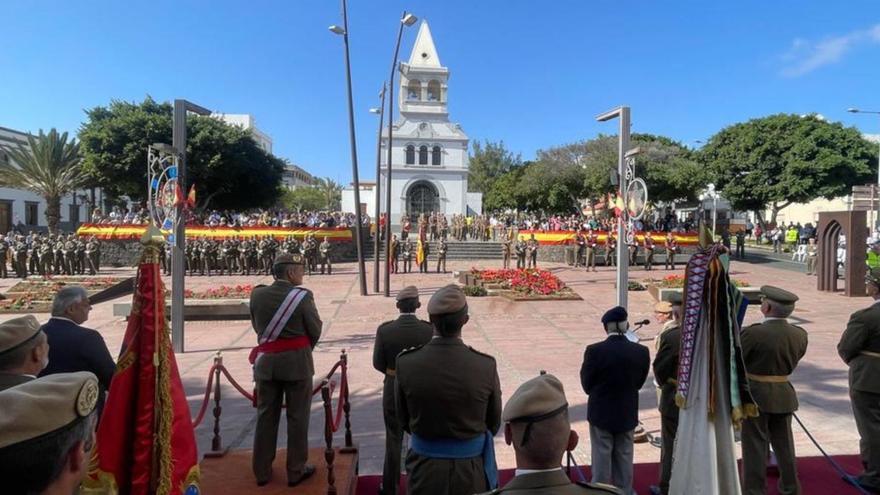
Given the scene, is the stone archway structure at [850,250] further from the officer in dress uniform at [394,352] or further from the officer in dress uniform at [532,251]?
the officer in dress uniform at [394,352]

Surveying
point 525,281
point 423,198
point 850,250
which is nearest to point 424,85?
point 423,198

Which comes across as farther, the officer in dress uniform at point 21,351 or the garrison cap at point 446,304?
the garrison cap at point 446,304

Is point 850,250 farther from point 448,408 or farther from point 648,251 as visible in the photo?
point 448,408

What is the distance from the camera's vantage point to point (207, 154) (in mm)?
39938

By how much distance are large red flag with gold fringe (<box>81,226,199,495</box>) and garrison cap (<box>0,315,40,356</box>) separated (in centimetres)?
69

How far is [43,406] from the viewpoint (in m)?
1.59

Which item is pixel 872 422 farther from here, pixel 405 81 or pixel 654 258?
pixel 405 81

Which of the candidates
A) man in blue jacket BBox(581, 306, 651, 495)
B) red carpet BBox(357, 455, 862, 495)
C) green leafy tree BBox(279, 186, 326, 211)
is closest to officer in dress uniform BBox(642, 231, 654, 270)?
red carpet BBox(357, 455, 862, 495)

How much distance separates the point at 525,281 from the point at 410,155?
37.2 meters

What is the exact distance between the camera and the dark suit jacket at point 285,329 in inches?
184

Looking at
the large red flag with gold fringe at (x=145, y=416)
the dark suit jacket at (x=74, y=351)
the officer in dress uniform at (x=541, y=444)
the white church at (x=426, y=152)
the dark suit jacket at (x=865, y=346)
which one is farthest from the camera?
the white church at (x=426, y=152)

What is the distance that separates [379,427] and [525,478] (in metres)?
4.87

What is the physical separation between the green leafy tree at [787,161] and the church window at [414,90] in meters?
26.3

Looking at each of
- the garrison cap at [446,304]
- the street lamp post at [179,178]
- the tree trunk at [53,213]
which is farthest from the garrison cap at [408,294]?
the tree trunk at [53,213]
